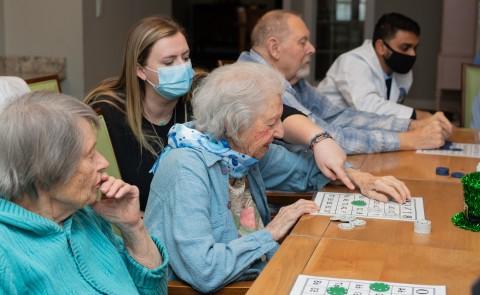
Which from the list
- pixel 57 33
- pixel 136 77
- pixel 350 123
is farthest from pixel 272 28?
pixel 57 33

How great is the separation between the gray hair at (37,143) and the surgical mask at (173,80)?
1.19 m

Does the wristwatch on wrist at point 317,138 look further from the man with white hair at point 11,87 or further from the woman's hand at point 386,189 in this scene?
the man with white hair at point 11,87

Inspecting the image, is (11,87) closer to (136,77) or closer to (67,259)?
(136,77)

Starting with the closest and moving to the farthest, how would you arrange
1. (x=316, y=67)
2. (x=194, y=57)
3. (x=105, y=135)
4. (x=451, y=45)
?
(x=105, y=135)
(x=451, y=45)
(x=316, y=67)
(x=194, y=57)

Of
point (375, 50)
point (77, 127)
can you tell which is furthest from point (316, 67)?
point (77, 127)

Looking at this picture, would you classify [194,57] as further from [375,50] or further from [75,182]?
[75,182]

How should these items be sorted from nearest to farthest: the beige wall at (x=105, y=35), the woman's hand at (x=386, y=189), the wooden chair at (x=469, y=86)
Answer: the woman's hand at (x=386, y=189) → the wooden chair at (x=469, y=86) → the beige wall at (x=105, y=35)

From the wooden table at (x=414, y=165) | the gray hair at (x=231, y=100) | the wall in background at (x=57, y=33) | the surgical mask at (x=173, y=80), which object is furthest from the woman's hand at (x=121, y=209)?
the wall in background at (x=57, y=33)

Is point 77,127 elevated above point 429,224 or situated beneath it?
elevated above

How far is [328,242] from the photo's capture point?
6.01 feet

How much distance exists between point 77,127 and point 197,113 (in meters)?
0.61

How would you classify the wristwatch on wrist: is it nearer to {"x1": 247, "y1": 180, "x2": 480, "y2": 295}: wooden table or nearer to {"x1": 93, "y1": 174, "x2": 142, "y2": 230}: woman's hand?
{"x1": 247, "y1": 180, "x2": 480, "y2": 295}: wooden table

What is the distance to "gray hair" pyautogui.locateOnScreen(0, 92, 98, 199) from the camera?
1.42m

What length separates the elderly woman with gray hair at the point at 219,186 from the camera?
1.90 metres
